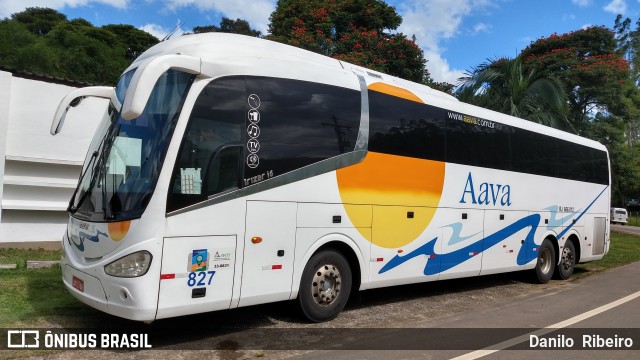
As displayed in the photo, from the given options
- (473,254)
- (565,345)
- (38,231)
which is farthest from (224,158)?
(38,231)

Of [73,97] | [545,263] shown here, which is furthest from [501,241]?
[73,97]

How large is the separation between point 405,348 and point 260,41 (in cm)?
416

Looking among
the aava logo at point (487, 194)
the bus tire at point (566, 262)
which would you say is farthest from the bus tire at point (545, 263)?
the aava logo at point (487, 194)

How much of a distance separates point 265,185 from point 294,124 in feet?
2.98

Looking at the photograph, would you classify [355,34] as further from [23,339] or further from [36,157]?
Answer: [23,339]

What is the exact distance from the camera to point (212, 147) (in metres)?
5.29

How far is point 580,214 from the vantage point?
39.1 ft

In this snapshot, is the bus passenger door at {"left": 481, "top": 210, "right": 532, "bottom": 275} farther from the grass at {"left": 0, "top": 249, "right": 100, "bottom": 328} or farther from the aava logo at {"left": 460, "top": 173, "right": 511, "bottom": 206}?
the grass at {"left": 0, "top": 249, "right": 100, "bottom": 328}

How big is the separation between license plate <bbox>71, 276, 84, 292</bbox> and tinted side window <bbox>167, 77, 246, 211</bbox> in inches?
57.1

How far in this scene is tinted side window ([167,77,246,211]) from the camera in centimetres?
508

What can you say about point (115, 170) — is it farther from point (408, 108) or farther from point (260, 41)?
point (408, 108)

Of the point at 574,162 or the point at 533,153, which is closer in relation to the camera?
the point at 533,153

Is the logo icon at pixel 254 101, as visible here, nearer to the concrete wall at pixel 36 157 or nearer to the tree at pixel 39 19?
the concrete wall at pixel 36 157

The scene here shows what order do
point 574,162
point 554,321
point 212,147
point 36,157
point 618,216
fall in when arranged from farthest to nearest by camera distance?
point 618,216 < point 574,162 < point 36,157 < point 554,321 < point 212,147
